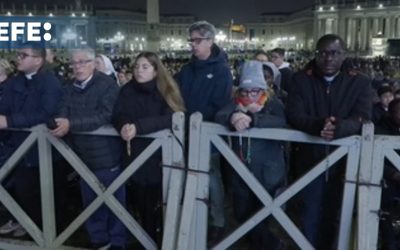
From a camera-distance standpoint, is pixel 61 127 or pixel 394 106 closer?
pixel 61 127

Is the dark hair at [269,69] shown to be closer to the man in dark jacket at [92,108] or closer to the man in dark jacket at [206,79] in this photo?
the man in dark jacket at [206,79]

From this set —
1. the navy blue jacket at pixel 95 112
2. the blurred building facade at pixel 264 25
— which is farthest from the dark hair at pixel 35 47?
the blurred building facade at pixel 264 25

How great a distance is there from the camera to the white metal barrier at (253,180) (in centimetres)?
431

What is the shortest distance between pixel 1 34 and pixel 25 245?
581 cm

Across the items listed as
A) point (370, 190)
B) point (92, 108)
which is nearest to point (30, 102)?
point (92, 108)

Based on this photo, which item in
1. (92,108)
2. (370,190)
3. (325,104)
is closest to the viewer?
(370,190)

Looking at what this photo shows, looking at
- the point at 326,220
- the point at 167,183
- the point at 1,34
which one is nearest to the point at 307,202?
the point at 326,220

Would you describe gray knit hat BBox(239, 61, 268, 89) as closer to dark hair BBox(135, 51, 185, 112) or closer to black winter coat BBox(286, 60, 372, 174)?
black winter coat BBox(286, 60, 372, 174)

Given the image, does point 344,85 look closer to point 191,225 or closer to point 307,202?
point 307,202

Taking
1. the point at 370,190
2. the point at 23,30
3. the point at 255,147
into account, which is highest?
the point at 23,30

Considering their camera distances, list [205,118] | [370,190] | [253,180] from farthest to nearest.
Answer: [205,118] < [253,180] < [370,190]

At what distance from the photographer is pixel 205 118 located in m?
5.64

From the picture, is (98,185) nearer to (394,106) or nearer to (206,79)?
(206,79)

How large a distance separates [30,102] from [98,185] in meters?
1.13
